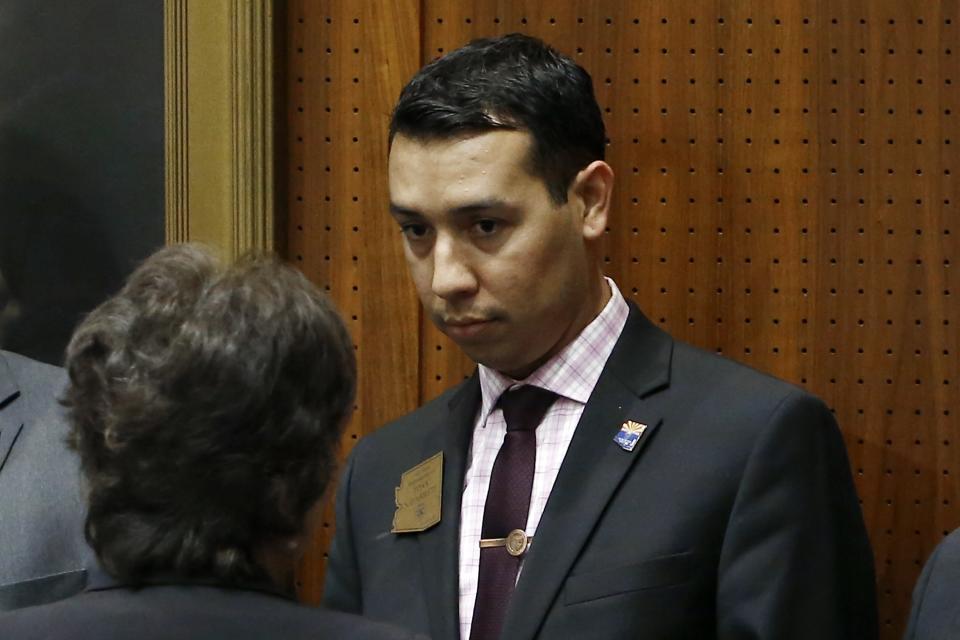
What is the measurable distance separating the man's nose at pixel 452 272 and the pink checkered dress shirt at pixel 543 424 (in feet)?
0.67

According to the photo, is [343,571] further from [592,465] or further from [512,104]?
[512,104]

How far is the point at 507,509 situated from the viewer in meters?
2.51

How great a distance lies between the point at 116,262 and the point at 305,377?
1914mm

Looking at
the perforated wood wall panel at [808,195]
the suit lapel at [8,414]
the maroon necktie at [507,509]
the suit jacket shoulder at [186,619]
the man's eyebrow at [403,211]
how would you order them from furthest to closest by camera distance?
1. the perforated wood wall panel at [808,195]
2. the suit lapel at [8,414]
3. the man's eyebrow at [403,211]
4. the maroon necktie at [507,509]
5. the suit jacket shoulder at [186,619]

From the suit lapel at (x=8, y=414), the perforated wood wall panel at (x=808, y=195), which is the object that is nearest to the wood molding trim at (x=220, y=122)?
the perforated wood wall panel at (x=808, y=195)

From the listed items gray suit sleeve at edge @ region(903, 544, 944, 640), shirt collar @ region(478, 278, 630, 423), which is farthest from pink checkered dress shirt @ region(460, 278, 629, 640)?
gray suit sleeve at edge @ region(903, 544, 944, 640)

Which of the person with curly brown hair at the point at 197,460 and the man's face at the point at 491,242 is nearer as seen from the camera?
the person with curly brown hair at the point at 197,460

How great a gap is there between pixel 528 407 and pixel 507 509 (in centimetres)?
19

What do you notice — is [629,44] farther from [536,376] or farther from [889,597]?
[889,597]

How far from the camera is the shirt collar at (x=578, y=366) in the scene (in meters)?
2.60

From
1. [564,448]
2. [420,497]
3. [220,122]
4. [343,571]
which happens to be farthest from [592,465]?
[220,122]

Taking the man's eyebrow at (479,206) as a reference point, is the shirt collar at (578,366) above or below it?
below

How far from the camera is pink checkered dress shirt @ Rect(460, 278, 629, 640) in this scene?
252 cm

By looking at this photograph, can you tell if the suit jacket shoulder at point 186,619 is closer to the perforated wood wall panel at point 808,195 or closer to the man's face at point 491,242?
the man's face at point 491,242
